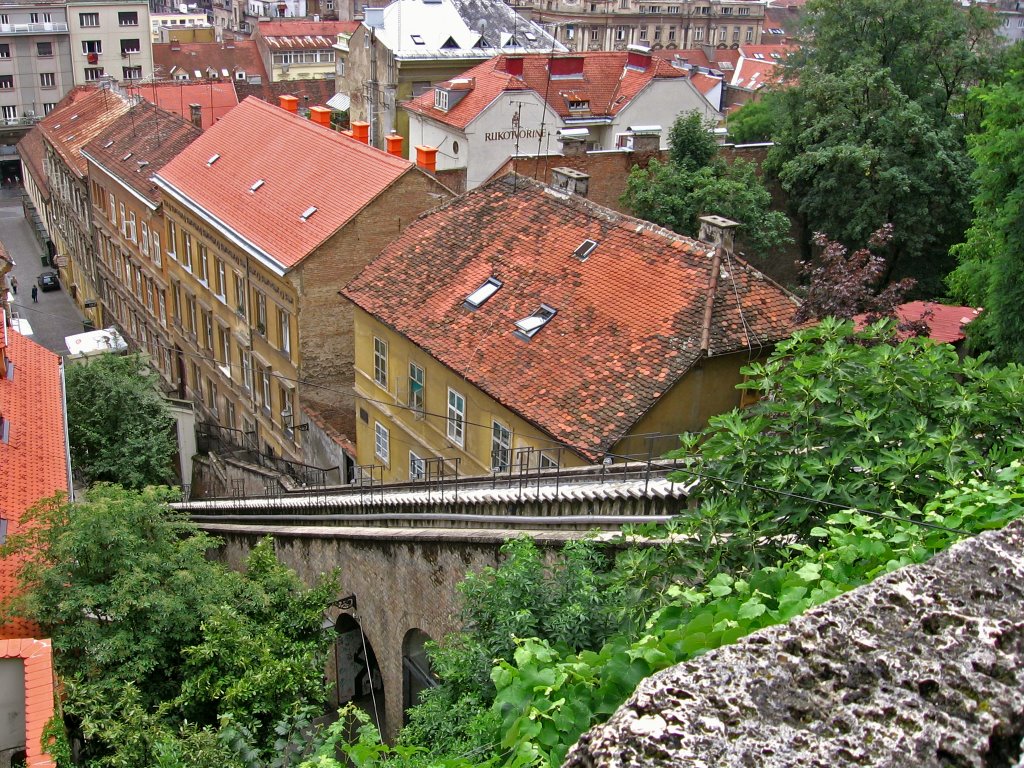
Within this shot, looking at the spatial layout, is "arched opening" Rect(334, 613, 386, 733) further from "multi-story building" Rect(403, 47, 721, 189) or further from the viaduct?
"multi-story building" Rect(403, 47, 721, 189)

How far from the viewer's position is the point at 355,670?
748 inches

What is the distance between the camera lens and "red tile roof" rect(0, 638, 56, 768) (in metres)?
11.6

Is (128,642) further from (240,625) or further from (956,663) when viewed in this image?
(956,663)

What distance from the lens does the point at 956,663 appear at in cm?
466

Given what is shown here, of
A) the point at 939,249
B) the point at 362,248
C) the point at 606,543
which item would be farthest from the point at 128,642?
the point at 939,249

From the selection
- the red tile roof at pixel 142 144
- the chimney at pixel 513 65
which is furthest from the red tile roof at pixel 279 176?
the chimney at pixel 513 65

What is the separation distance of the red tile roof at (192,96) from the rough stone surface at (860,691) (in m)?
51.2

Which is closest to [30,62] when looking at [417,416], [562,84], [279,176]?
[562,84]

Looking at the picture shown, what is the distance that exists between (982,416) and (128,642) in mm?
10359

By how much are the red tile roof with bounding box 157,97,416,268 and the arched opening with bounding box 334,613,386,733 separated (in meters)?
11.0

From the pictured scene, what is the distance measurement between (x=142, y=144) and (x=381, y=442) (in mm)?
23023

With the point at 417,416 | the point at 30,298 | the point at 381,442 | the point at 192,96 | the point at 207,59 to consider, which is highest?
the point at 192,96

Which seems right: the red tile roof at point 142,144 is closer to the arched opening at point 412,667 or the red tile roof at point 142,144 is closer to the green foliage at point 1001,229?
the arched opening at point 412,667

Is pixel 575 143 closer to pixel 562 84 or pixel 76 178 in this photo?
pixel 562 84
